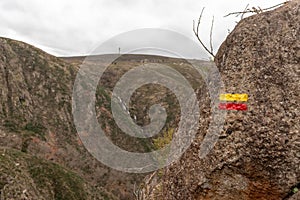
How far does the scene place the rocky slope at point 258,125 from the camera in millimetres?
7445

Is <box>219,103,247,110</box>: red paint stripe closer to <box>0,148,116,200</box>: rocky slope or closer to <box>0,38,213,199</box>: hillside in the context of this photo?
<box>0,148,116,200</box>: rocky slope

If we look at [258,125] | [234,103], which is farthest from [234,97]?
[258,125]

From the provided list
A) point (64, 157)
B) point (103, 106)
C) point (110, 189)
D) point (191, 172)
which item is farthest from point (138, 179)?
point (191, 172)

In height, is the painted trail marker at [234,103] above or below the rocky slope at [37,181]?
above

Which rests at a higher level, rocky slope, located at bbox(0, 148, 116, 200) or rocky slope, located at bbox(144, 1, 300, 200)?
rocky slope, located at bbox(144, 1, 300, 200)

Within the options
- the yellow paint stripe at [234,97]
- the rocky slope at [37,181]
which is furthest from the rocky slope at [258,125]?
the rocky slope at [37,181]

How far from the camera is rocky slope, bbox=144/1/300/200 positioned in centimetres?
745

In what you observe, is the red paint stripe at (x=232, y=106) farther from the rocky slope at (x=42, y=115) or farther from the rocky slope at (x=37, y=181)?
the rocky slope at (x=42, y=115)

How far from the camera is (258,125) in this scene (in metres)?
7.62

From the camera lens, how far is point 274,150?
294 inches

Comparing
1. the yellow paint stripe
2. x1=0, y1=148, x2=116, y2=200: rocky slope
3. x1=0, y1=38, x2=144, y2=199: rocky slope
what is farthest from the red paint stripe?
x1=0, y1=38, x2=144, y2=199: rocky slope

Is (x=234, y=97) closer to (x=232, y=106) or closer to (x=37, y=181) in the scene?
(x=232, y=106)

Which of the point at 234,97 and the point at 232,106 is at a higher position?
the point at 234,97

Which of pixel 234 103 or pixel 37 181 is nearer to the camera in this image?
pixel 234 103
